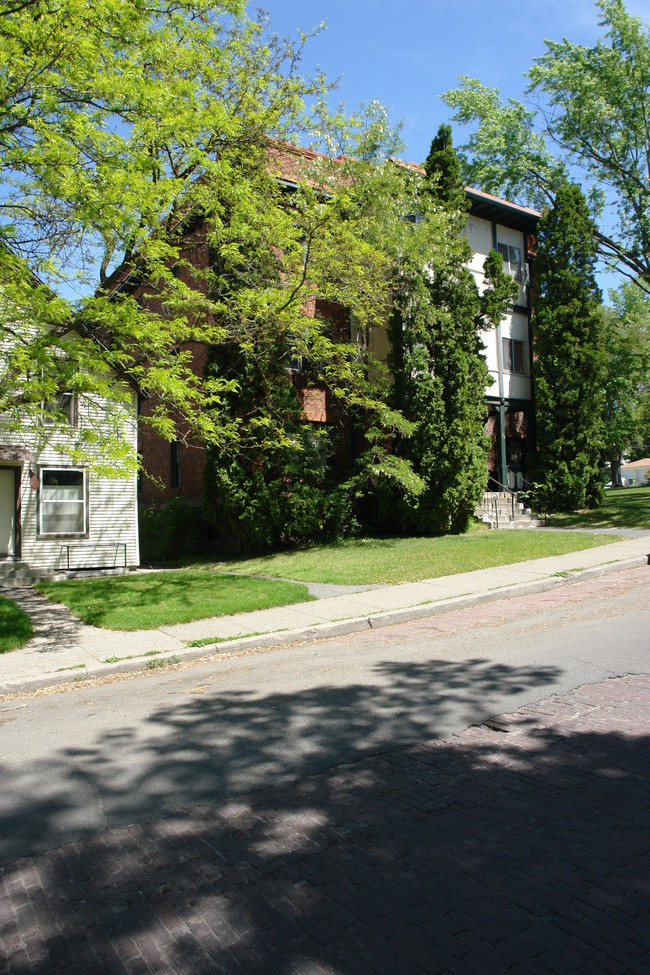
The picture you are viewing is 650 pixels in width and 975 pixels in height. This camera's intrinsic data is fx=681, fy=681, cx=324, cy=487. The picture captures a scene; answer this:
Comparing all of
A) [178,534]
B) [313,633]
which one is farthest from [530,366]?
[313,633]

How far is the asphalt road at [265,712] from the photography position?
13.8ft

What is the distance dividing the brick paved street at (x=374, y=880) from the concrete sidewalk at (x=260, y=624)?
4329 mm

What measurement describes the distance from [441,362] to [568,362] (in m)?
6.84

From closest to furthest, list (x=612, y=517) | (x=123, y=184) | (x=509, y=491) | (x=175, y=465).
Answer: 1. (x=123, y=184)
2. (x=612, y=517)
3. (x=175, y=465)
4. (x=509, y=491)

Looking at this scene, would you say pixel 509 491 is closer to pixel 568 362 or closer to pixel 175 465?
pixel 568 362

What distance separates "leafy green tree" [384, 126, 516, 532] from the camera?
20.1 m

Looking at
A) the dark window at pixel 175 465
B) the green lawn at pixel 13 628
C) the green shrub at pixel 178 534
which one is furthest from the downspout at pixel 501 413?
the green lawn at pixel 13 628

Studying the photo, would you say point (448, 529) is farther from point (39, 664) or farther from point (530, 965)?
point (530, 965)

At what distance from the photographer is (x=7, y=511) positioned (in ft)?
63.0

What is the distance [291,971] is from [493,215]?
2844 centimetres

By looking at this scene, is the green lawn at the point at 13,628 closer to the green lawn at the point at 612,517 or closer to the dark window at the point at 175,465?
the dark window at the point at 175,465

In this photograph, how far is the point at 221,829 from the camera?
12.1ft

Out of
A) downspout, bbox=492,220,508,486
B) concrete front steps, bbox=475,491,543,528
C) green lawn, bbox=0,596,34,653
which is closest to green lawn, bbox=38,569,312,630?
green lawn, bbox=0,596,34,653

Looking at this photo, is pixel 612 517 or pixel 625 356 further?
pixel 625 356
